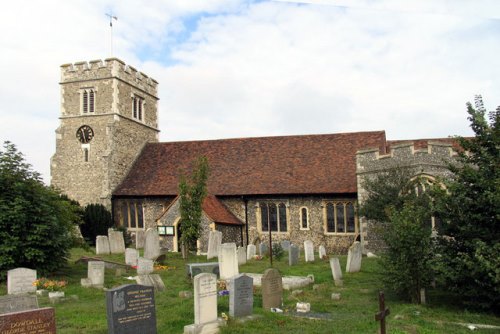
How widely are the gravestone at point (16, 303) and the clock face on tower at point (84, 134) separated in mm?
23097

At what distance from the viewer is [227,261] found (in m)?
15.8

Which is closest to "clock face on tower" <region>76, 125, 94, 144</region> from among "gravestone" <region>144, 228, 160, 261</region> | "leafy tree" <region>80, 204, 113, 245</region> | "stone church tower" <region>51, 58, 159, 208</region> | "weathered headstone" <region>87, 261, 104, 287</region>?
"stone church tower" <region>51, 58, 159, 208</region>

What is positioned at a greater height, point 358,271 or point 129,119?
point 129,119

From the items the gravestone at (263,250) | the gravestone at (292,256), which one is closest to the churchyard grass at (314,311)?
the gravestone at (292,256)

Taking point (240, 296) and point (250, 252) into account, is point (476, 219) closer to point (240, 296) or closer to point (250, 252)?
point (240, 296)

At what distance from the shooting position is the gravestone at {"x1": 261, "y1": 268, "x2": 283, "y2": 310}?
1154 centimetres

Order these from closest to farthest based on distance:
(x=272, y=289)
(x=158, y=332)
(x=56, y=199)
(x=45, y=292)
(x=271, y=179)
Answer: (x=158, y=332) < (x=272, y=289) < (x=45, y=292) < (x=56, y=199) < (x=271, y=179)

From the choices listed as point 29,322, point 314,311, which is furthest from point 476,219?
point 29,322

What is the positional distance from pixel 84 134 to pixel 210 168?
785cm

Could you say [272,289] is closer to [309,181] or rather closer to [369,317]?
[369,317]

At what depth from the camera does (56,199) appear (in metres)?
17.0

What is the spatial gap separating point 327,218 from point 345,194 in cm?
154

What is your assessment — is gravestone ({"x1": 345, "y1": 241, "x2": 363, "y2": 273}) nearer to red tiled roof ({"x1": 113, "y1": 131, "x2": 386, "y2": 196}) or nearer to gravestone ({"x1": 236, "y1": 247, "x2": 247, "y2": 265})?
gravestone ({"x1": 236, "y1": 247, "x2": 247, "y2": 265})

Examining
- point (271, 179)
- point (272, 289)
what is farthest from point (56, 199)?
point (271, 179)
